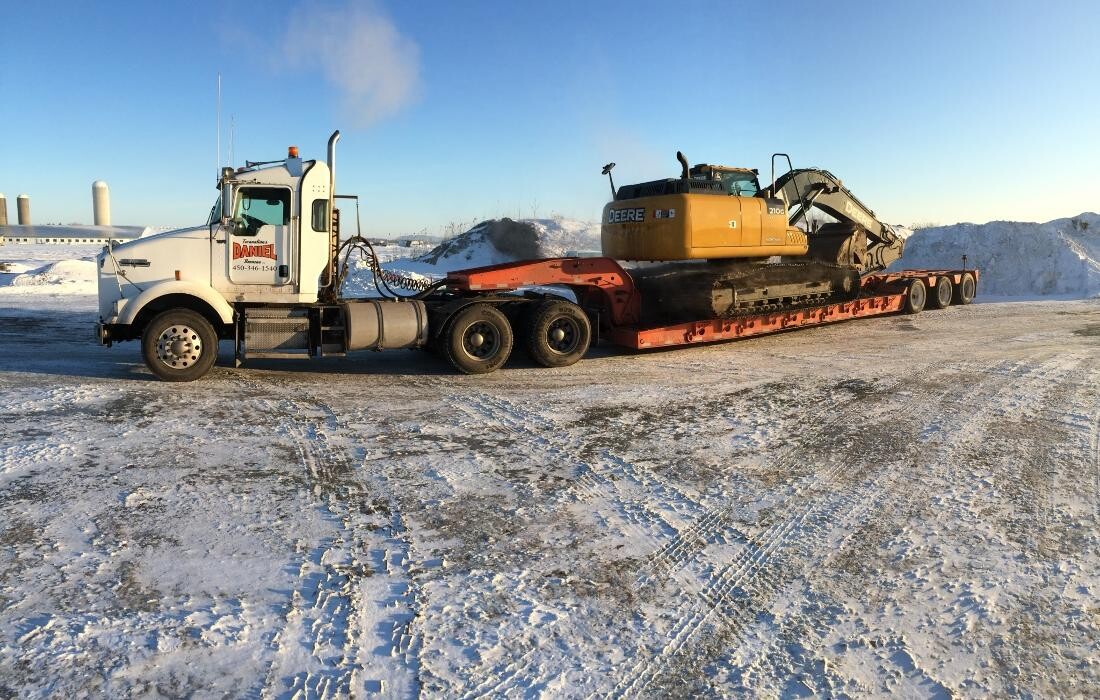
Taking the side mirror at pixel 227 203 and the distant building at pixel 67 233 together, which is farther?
the distant building at pixel 67 233

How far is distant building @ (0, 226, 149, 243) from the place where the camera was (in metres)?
53.3

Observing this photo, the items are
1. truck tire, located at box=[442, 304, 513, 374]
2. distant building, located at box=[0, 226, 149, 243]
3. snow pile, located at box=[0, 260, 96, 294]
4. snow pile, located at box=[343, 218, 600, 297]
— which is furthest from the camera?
distant building, located at box=[0, 226, 149, 243]

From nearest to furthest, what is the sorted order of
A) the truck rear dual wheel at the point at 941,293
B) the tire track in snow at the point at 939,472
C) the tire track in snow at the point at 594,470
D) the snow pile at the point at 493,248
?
1. the tire track in snow at the point at 939,472
2. the tire track in snow at the point at 594,470
3. the truck rear dual wheel at the point at 941,293
4. the snow pile at the point at 493,248

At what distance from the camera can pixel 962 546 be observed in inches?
178

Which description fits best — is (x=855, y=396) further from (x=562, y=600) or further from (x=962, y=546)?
(x=562, y=600)

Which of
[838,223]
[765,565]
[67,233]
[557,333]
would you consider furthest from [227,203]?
[67,233]

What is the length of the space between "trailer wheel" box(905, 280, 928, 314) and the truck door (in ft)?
42.5

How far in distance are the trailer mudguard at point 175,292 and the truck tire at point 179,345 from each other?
21cm

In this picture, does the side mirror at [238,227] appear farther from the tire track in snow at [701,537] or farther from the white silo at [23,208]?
the white silo at [23,208]

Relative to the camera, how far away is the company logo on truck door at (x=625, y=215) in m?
11.6

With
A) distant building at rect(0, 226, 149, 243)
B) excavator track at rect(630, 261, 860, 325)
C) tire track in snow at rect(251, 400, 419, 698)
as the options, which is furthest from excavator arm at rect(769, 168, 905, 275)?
distant building at rect(0, 226, 149, 243)

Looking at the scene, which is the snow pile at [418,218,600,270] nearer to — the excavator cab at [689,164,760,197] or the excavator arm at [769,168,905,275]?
the excavator arm at [769,168,905,275]

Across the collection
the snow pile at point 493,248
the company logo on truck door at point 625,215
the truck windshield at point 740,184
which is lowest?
the company logo on truck door at point 625,215

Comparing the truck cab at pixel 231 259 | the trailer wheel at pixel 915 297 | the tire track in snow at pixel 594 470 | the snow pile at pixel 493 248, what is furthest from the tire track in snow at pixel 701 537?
the snow pile at pixel 493 248
